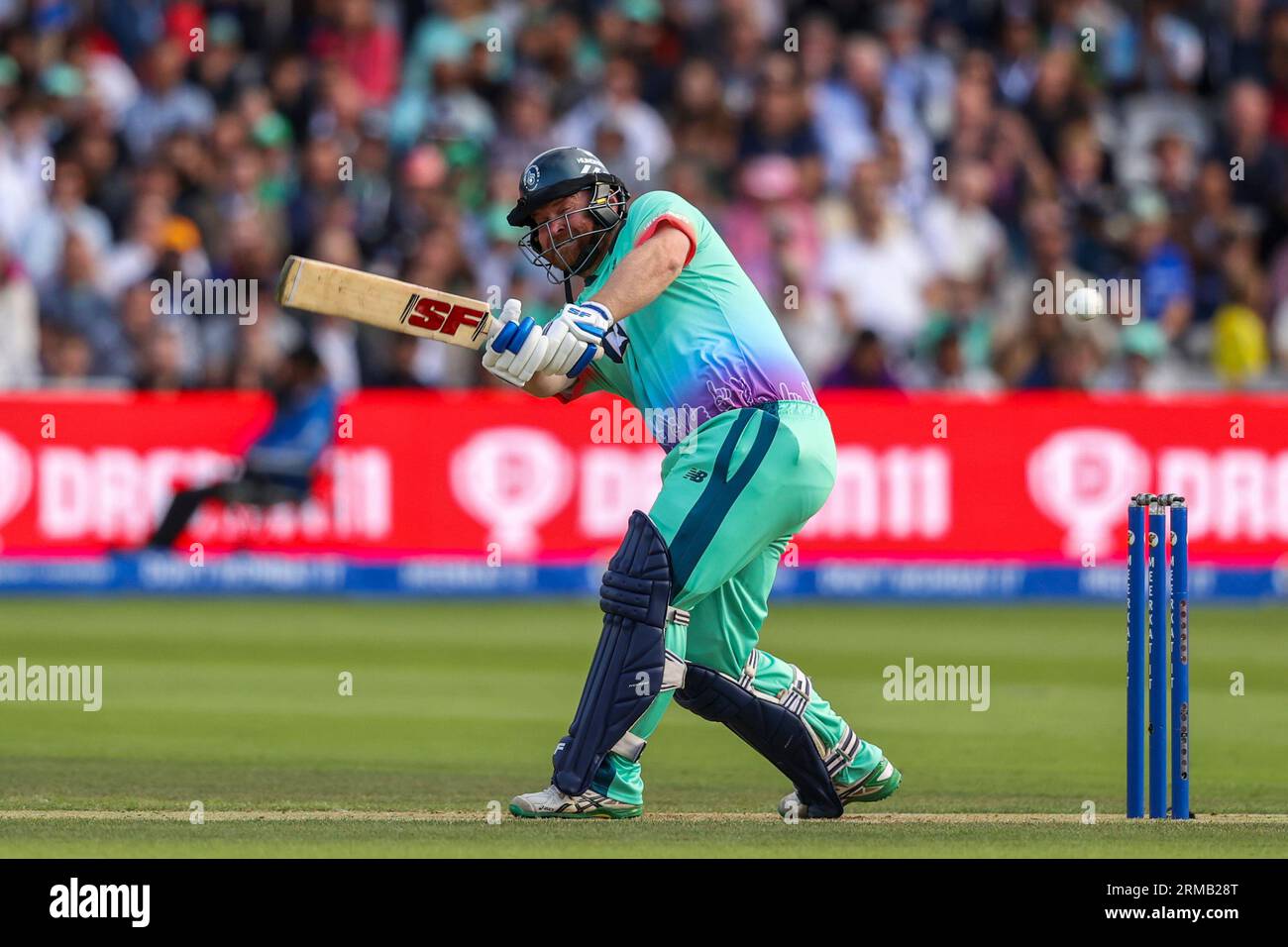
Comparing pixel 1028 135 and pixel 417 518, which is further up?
pixel 1028 135

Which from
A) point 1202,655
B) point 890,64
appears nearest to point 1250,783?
point 1202,655

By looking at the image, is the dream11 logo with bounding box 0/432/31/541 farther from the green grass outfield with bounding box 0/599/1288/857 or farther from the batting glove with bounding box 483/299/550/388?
the batting glove with bounding box 483/299/550/388

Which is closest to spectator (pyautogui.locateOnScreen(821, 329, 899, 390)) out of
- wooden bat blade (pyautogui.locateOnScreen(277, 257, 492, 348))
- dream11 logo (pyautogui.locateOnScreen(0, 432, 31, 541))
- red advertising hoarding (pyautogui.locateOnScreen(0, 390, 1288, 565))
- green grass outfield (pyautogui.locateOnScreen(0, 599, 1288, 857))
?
red advertising hoarding (pyautogui.locateOnScreen(0, 390, 1288, 565))

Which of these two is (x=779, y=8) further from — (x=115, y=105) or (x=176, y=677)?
(x=176, y=677)

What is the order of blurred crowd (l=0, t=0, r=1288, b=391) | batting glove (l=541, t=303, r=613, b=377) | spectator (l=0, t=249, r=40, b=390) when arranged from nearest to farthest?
batting glove (l=541, t=303, r=613, b=377) < spectator (l=0, t=249, r=40, b=390) < blurred crowd (l=0, t=0, r=1288, b=391)

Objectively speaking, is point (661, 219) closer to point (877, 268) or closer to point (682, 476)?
point (682, 476)

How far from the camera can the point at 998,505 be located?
18984 mm

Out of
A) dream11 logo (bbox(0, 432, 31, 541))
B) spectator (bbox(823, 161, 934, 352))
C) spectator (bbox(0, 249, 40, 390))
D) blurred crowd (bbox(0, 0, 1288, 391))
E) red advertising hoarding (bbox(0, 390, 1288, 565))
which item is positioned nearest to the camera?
dream11 logo (bbox(0, 432, 31, 541))

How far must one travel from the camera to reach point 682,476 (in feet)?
27.9

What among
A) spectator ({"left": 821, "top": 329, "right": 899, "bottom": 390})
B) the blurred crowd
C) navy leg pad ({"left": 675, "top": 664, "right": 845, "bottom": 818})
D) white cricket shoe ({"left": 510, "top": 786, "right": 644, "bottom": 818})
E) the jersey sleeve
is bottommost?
white cricket shoe ({"left": 510, "top": 786, "right": 644, "bottom": 818})

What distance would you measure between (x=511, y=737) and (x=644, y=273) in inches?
167

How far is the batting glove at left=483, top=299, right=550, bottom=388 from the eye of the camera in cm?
814

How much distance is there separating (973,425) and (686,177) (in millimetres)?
3857

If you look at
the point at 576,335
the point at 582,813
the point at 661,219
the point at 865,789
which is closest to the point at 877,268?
the point at 865,789
